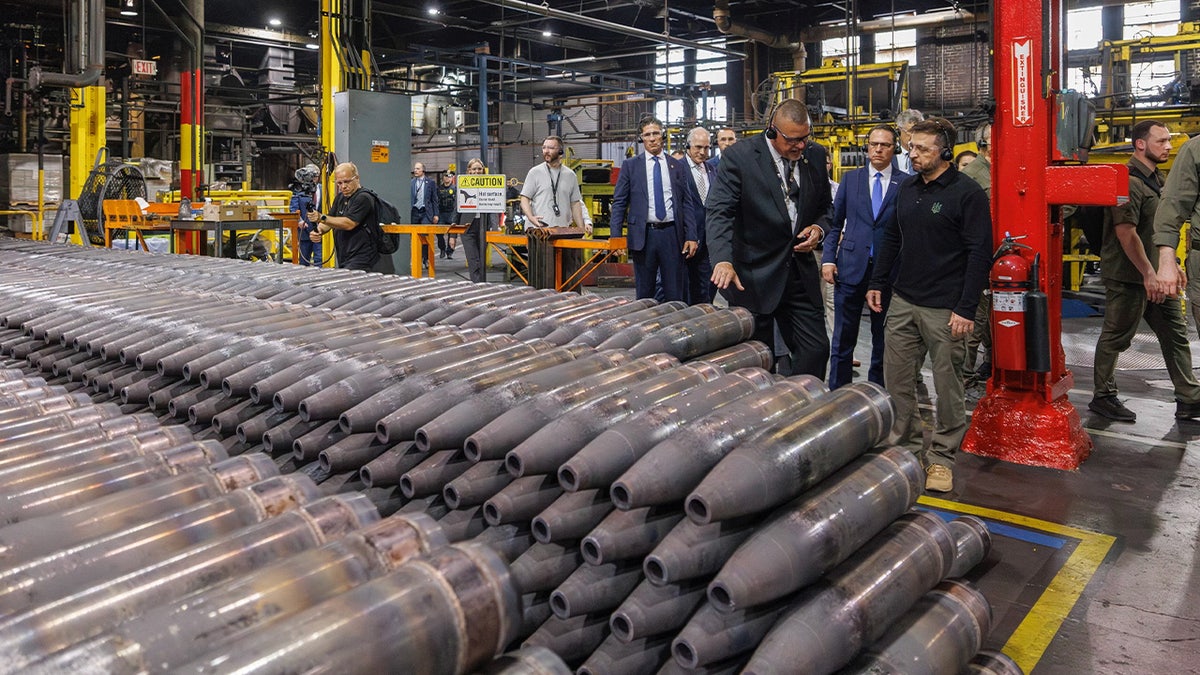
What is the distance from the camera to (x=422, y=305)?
4.42m

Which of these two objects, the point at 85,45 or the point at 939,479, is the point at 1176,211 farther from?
the point at 85,45

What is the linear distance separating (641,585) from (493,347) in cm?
133

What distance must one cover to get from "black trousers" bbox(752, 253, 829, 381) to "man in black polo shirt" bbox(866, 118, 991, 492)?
1.22 feet

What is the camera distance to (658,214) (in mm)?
7734

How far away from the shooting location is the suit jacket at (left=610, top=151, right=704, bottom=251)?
7.75 metres

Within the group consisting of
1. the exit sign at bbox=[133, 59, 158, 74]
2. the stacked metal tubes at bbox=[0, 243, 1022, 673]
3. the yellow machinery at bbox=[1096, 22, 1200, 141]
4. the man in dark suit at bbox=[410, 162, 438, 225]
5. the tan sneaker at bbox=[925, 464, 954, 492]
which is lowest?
the tan sneaker at bbox=[925, 464, 954, 492]

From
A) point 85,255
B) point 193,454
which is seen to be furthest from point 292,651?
point 85,255

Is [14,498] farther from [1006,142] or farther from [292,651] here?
[1006,142]

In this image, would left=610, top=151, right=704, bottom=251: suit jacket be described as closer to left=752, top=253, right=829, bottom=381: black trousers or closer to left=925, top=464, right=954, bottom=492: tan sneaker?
left=752, top=253, right=829, bottom=381: black trousers

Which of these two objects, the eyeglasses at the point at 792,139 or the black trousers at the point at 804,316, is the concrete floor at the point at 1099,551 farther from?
the eyeglasses at the point at 792,139

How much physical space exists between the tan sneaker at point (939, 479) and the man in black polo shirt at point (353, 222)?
208 inches

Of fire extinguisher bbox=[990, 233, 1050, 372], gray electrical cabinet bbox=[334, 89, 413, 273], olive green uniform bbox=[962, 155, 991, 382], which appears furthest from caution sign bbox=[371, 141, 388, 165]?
fire extinguisher bbox=[990, 233, 1050, 372]

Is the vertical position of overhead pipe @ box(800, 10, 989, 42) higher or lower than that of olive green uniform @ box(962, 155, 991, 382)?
higher

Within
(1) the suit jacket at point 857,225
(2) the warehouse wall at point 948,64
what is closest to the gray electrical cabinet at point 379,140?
(1) the suit jacket at point 857,225
